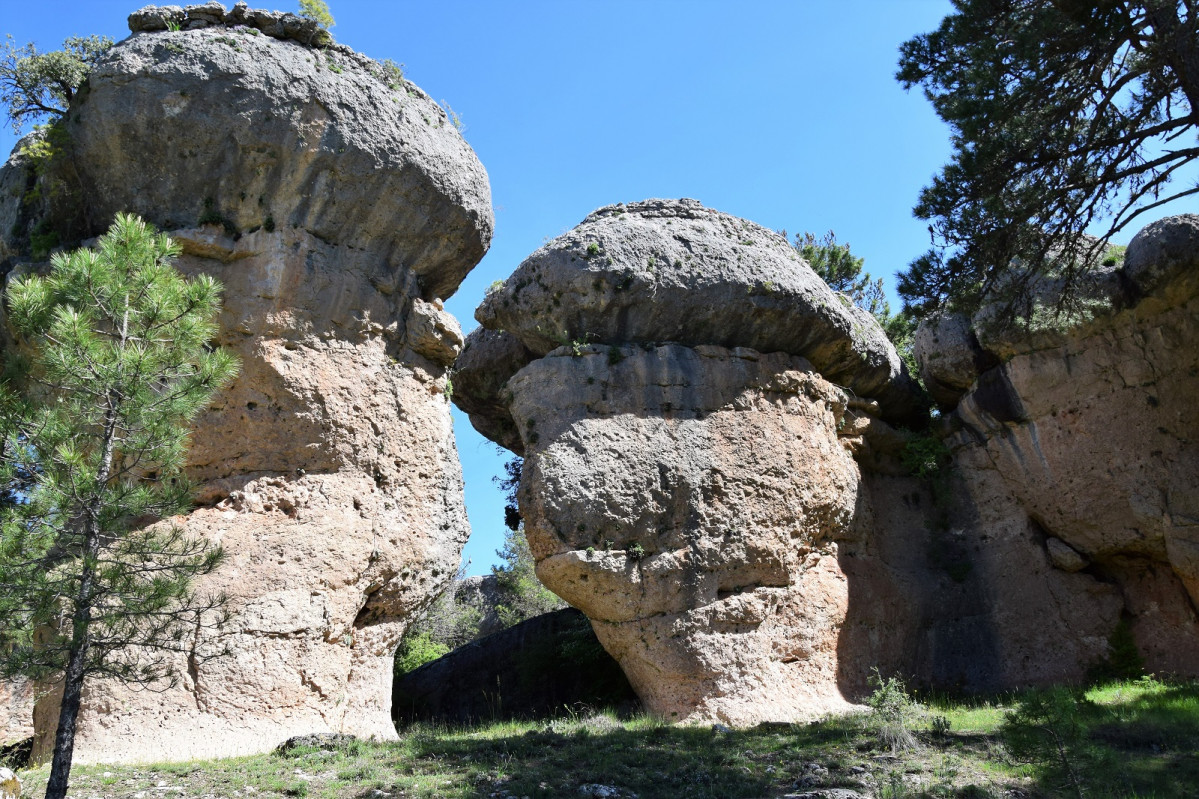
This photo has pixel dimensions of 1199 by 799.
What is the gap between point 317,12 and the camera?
12.9m

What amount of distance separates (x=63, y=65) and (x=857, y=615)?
13.8m

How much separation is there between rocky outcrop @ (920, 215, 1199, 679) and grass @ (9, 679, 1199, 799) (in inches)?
147

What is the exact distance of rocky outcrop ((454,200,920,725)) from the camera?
1275 centimetres

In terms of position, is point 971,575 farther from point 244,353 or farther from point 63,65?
point 63,65

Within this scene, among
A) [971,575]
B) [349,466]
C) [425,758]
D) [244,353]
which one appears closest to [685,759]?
[425,758]

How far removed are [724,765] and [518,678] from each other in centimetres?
814

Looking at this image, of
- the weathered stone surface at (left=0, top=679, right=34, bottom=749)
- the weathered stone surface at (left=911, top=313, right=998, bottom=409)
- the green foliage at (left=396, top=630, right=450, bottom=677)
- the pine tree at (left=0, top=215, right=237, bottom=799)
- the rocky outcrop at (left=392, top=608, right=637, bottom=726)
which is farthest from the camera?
the green foliage at (left=396, top=630, right=450, bottom=677)

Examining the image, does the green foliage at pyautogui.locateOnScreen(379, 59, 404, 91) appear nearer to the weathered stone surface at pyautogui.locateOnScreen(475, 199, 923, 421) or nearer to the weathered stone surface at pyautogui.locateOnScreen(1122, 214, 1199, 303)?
the weathered stone surface at pyautogui.locateOnScreen(475, 199, 923, 421)


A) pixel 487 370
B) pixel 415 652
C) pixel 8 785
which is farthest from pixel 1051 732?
pixel 415 652

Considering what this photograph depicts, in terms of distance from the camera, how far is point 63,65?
→ 12398mm

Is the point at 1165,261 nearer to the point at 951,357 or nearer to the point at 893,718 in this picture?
the point at 951,357

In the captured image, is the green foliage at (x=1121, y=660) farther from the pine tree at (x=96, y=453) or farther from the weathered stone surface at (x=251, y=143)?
the pine tree at (x=96, y=453)

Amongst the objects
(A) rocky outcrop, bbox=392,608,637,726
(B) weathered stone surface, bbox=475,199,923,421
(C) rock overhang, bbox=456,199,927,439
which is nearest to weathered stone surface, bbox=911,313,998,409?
(C) rock overhang, bbox=456,199,927,439

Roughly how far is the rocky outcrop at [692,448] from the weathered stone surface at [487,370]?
93.7 inches
